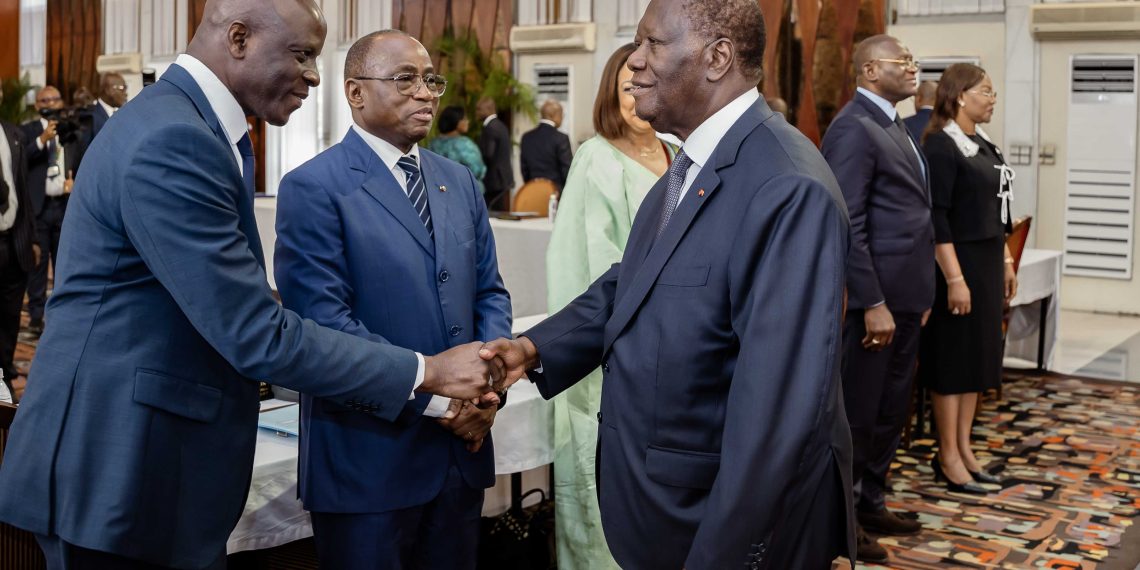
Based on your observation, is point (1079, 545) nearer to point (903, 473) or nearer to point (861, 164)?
point (903, 473)

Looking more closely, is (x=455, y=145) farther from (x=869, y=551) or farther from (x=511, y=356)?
(x=511, y=356)

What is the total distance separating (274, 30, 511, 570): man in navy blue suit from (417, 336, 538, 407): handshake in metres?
0.07

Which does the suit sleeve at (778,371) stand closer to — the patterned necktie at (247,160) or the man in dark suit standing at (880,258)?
the patterned necktie at (247,160)

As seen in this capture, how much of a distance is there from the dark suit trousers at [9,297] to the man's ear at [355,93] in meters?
4.92

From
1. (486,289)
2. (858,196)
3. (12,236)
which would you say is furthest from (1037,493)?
(12,236)

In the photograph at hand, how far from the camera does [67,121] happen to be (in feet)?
28.5

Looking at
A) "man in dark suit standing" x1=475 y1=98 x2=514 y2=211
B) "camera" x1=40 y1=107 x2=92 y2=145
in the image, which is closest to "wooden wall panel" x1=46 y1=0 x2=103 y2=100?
"man in dark suit standing" x1=475 y1=98 x2=514 y2=211

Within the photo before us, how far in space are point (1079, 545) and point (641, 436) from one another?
9.99ft

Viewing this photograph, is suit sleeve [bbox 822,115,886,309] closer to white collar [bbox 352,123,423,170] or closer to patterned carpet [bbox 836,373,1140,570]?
patterned carpet [bbox 836,373,1140,570]

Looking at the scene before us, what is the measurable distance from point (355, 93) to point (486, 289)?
1.75 feet

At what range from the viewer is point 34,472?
1.94m

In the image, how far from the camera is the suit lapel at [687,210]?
192cm

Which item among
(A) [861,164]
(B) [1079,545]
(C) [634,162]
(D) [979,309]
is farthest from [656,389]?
(D) [979,309]

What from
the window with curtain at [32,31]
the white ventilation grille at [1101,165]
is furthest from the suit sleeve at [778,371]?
the window with curtain at [32,31]
